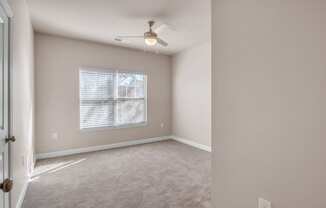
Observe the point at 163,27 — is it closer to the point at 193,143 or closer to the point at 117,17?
the point at 117,17

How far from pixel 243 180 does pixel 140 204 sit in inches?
49.8

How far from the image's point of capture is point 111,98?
457 centimetres

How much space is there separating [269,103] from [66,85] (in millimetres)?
4022

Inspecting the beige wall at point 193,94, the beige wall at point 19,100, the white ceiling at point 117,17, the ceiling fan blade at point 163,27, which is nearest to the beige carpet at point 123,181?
the beige wall at point 19,100

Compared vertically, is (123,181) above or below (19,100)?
below

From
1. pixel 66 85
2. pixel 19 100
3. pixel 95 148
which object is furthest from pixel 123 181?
pixel 66 85

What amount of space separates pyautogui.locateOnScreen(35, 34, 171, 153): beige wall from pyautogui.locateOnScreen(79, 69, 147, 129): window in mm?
171

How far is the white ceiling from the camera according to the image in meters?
2.58

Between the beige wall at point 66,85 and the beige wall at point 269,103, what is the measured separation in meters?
3.39

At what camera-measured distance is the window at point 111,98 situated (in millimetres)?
4205

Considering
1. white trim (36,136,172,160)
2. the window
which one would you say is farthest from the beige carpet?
the window

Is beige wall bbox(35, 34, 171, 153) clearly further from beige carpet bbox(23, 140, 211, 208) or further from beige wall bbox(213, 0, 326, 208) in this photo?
beige wall bbox(213, 0, 326, 208)

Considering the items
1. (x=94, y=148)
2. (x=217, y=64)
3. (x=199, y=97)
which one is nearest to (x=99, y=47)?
(x=94, y=148)

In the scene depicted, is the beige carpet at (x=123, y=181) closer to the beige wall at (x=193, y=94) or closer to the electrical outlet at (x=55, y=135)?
the electrical outlet at (x=55, y=135)
